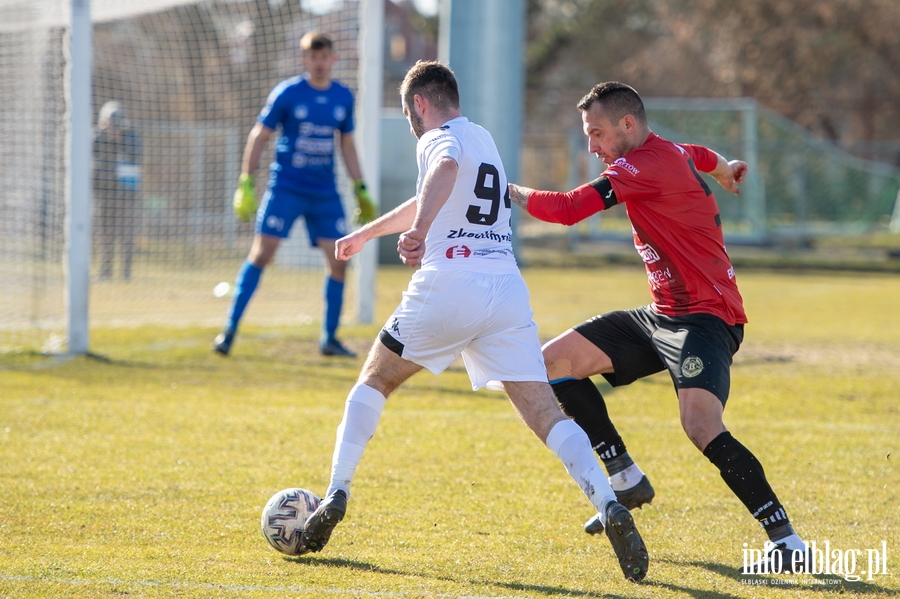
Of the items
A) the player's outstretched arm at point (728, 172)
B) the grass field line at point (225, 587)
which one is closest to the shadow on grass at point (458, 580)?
the grass field line at point (225, 587)

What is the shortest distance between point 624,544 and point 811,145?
2264cm

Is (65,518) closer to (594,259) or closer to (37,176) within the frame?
(37,176)

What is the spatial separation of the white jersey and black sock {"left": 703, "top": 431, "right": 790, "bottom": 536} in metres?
1.12

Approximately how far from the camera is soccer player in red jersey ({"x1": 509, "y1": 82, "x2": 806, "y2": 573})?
13.0ft

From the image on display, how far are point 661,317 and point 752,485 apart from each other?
33.2 inches

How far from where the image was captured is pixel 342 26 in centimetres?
1166

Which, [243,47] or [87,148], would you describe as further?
[243,47]

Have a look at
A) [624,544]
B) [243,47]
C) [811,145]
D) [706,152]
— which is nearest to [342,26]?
[243,47]

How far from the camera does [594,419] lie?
4.50 metres

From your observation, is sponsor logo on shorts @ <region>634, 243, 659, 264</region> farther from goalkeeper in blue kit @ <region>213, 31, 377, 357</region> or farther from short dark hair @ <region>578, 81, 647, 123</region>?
goalkeeper in blue kit @ <region>213, 31, 377, 357</region>

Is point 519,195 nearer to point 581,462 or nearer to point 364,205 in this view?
point 581,462

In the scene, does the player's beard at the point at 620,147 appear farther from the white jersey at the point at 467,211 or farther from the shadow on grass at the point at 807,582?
the shadow on grass at the point at 807,582

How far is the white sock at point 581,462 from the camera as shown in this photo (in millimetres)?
3709

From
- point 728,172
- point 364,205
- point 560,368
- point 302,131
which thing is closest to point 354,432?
point 560,368
